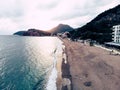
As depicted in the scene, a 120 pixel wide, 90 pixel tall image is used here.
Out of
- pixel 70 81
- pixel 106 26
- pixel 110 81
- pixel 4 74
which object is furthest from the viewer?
pixel 106 26

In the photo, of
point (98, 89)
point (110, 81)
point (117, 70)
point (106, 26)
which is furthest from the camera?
point (106, 26)

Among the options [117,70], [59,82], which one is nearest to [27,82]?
[59,82]

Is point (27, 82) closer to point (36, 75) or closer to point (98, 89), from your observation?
point (36, 75)

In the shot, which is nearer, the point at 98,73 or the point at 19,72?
the point at 98,73

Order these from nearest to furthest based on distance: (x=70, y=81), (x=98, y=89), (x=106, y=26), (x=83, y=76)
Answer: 1. (x=98, y=89)
2. (x=70, y=81)
3. (x=83, y=76)
4. (x=106, y=26)

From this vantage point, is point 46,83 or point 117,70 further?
point 117,70

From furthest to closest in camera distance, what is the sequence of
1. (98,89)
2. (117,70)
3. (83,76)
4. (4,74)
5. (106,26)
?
(106,26) < (4,74) < (117,70) < (83,76) < (98,89)

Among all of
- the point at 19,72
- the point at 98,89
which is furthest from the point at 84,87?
the point at 19,72

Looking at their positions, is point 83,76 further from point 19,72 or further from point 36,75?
point 19,72
